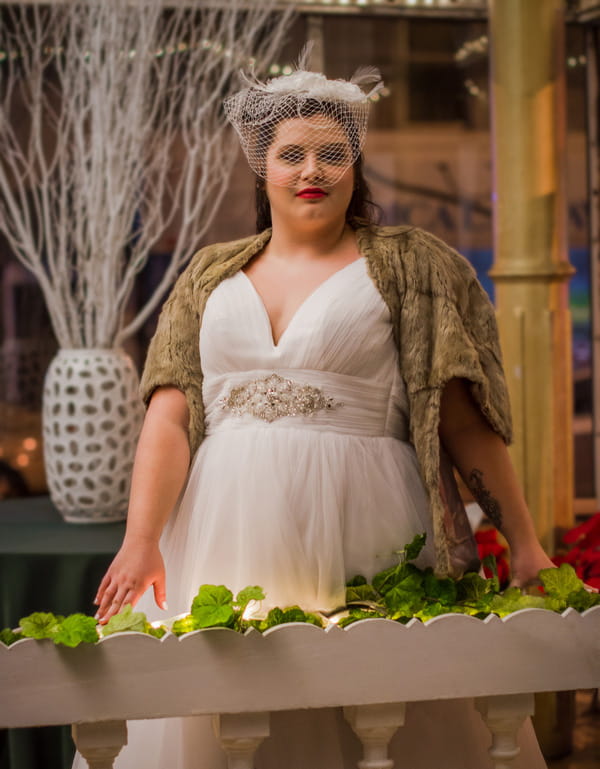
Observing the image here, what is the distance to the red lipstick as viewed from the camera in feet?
5.15

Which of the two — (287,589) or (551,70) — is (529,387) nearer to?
(551,70)

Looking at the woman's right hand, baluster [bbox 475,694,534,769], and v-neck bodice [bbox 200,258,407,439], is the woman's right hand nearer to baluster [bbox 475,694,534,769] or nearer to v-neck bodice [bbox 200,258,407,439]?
v-neck bodice [bbox 200,258,407,439]

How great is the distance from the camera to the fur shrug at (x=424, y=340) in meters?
1.53

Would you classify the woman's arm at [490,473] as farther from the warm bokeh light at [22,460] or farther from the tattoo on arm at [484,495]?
the warm bokeh light at [22,460]

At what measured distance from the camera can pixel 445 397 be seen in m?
1.59

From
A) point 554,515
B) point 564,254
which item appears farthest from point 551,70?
point 554,515

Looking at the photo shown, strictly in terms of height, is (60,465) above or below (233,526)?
below

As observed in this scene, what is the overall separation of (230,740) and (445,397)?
62 centimetres

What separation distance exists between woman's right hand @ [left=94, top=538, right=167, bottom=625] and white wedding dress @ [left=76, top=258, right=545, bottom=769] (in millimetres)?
46

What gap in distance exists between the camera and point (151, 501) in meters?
1.57

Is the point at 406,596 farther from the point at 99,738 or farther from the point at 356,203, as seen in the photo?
the point at 356,203

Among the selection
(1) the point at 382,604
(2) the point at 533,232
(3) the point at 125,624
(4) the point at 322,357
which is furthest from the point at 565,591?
(2) the point at 533,232

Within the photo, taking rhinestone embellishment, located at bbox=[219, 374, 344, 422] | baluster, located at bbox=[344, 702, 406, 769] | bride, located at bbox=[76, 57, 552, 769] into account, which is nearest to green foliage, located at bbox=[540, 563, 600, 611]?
bride, located at bbox=[76, 57, 552, 769]

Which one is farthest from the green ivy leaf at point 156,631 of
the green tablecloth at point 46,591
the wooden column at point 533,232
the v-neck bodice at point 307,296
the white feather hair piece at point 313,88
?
the wooden column at point 533,232
